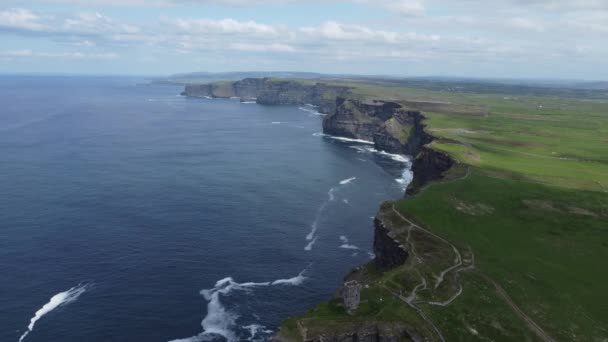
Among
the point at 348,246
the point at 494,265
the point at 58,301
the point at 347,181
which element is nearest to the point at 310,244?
the point at 348,246

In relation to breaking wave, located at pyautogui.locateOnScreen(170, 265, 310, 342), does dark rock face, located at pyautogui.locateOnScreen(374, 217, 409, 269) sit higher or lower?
higher

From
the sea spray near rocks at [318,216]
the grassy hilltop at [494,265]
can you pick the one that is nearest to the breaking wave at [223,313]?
the sea spray near rocks at [318,216]

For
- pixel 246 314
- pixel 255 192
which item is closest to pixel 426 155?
pixel 255 192

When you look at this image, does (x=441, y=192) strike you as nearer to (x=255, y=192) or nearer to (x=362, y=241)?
(x=362, y=241)

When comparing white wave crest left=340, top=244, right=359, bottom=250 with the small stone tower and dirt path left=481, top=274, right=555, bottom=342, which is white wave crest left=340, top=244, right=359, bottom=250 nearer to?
dirt path left=481, top=274, right=555, bottom=342

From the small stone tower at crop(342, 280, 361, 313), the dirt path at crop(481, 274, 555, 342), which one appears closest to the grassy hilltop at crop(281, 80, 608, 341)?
the dirt path at crop(481, 274, 555, 342)

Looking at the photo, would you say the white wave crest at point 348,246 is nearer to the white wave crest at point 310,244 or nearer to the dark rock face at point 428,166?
the white wave crest at point 310,244
